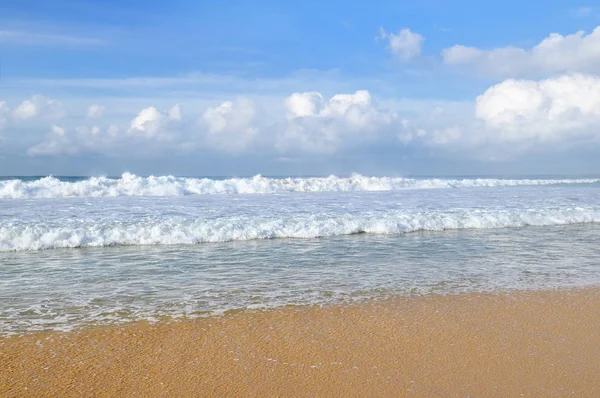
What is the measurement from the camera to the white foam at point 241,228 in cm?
1112

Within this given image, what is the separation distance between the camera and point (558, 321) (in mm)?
5203

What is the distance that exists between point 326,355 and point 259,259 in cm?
515

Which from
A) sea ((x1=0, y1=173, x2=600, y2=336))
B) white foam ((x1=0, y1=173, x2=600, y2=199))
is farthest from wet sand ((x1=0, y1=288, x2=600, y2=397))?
white foam ((x1=0, y1=173, x2=600, y2=199))

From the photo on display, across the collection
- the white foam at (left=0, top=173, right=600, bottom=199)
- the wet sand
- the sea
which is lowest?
the wet sand

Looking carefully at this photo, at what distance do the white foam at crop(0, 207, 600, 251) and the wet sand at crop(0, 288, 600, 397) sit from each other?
270 inches

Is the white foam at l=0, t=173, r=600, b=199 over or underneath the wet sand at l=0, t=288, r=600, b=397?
over

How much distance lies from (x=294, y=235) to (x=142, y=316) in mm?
7469

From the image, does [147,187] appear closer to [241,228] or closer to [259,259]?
[241,228]

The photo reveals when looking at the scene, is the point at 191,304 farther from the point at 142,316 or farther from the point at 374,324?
the point at 374,324

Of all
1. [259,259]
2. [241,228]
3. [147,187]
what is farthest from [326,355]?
[147,187]

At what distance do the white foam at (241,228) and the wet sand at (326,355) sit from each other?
6.86m

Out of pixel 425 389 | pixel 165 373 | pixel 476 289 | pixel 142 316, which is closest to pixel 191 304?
pixel 142 316

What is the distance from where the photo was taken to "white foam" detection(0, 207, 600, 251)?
11.1 m

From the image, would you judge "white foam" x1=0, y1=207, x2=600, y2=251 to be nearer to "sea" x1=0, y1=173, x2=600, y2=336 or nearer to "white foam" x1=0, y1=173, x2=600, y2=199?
"sea" x1=0, y1=173, x2=600, y2=336
